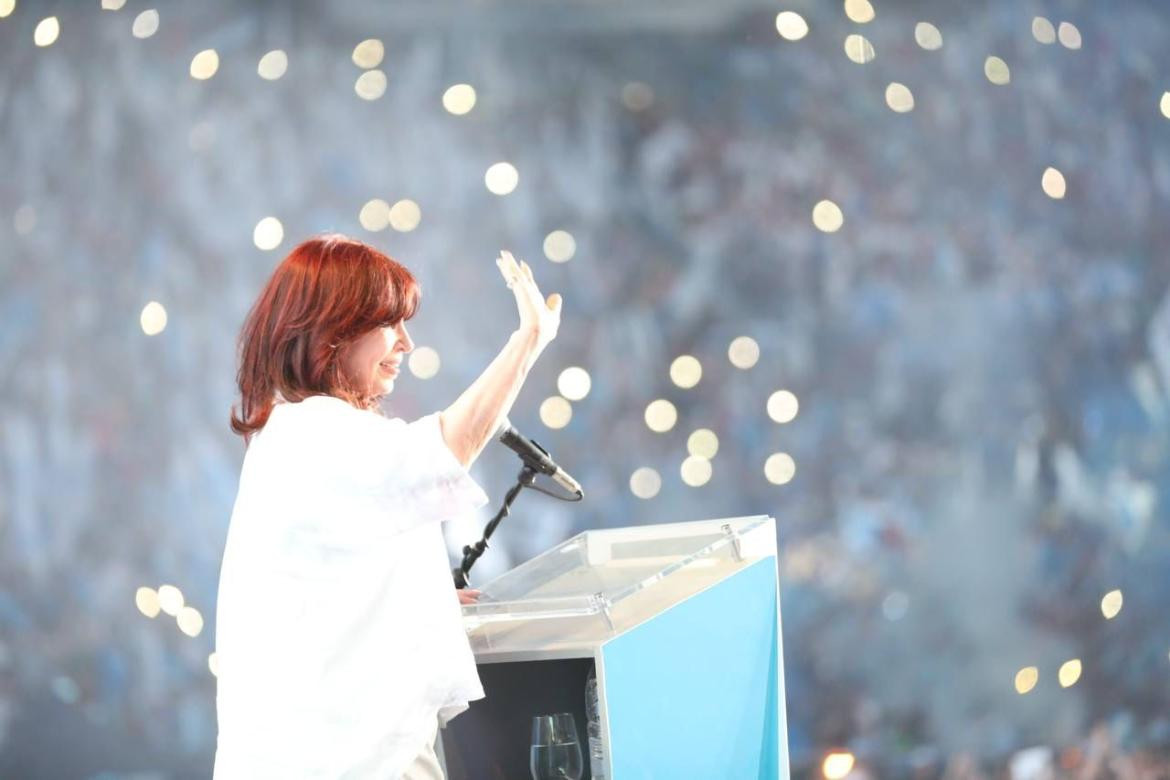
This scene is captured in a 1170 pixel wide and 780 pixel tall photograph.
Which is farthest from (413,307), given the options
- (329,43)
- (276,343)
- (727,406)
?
(329,43)

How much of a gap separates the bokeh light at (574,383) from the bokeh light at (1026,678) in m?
1.45

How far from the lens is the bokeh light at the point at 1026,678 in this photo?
3701 millimetres

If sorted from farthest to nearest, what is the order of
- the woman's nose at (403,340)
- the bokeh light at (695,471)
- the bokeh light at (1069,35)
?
the bokeh light at (1069,35), the bokeh light at (695,471), the woman's nose at (403,340)

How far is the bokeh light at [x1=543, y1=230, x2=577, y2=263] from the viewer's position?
367cm

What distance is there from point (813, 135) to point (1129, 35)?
1.06m

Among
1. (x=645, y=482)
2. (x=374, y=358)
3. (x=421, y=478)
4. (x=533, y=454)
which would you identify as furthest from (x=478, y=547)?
(x=645, y=482)

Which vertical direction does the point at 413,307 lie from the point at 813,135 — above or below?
below

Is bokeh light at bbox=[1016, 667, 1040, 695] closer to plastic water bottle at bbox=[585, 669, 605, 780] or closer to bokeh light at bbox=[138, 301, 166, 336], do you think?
plastic water bottle at bbox=[585, 669, 605, 780]

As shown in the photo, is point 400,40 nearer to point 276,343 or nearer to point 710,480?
point 710,480

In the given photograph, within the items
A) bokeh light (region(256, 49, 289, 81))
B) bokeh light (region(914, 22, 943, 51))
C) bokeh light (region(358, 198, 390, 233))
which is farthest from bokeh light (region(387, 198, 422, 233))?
bokeh light (region(914, 22, 943, 51))

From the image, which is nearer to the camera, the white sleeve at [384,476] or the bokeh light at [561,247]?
the white sleeve at [384,476]

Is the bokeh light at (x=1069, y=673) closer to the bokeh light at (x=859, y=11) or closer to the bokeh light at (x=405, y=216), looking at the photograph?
the bokeh light at (x=859, y=11)

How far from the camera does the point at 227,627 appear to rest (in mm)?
1455

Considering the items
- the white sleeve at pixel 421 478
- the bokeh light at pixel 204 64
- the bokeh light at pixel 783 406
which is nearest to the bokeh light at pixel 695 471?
the bokeh light at pixel 783 406
